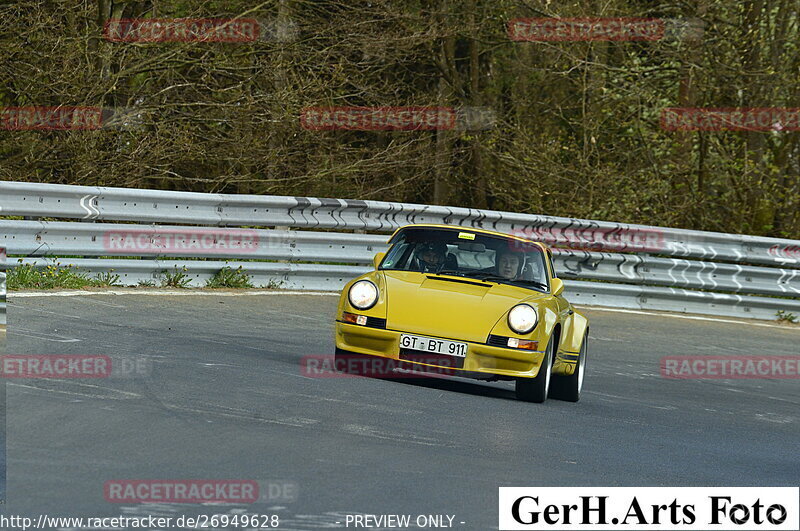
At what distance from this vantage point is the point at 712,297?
59.1 ft

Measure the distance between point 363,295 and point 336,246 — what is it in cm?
648

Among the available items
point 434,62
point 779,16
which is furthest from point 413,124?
point 779,16

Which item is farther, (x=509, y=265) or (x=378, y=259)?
(x=378, y=259)

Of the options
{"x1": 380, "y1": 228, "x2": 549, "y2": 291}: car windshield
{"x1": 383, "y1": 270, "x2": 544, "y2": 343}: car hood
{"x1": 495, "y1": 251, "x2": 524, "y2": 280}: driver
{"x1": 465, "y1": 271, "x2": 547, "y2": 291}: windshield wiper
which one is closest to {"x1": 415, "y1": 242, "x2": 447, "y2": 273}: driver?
{"x1": 380, "y1": 228, "x2": 549, "y2": 291}: car windshield

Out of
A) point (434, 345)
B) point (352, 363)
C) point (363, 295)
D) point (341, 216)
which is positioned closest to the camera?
point (434, 345)

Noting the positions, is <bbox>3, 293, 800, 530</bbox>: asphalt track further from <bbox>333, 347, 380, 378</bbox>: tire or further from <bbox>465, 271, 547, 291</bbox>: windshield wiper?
<bbox>465, 271, 547, 291</bbox>: windshield wiper

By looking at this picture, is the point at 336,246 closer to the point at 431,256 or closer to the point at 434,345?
the point at 431,256

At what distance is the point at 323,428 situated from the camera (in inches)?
285

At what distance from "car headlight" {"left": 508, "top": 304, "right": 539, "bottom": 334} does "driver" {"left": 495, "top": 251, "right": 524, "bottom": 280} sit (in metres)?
0.85

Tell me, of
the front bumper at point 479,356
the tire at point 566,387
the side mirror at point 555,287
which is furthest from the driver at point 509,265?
the front bumper at point 479,356

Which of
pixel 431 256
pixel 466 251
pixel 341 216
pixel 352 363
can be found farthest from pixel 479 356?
pixel 341 216

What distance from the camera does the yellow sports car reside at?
897 centimetres

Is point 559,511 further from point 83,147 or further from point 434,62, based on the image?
point 434,62

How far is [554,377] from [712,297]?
28.8ft
